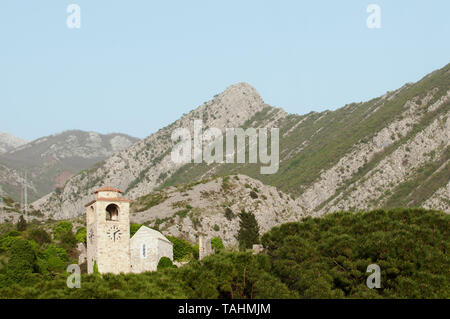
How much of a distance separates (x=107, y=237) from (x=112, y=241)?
0.59 m

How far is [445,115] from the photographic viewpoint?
468 feet

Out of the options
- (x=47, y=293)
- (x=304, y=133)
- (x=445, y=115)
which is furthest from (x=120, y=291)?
(x=304, y=133)

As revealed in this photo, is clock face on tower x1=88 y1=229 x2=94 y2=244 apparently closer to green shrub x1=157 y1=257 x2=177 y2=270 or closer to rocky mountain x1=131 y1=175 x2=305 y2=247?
green shrub x1=157 y1=257 x2=177 y2=270

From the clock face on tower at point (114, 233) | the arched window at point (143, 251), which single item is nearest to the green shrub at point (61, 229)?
the arched window at point (143, 251)

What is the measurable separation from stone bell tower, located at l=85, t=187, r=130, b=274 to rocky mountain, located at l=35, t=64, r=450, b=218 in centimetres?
6659

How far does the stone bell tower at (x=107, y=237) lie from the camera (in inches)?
2260

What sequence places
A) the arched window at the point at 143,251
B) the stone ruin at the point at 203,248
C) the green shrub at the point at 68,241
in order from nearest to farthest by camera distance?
the arched window at the point at 143,251 < the stone ruin at the point at 203,248 < the green shrub at the point at 68,241

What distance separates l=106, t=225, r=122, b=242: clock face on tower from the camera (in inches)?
2293

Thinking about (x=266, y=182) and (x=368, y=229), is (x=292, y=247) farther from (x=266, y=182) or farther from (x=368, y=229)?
(x=266, y=182)

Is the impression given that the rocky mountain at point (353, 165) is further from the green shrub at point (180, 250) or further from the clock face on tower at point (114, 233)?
the clock face on tower at point (114, 233)

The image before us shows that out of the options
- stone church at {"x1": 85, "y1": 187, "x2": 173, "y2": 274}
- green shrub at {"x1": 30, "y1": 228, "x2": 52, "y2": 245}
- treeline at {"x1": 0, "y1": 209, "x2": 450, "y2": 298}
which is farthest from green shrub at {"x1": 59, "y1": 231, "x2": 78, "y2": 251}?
treeline at {"x1": 0, "y1": 209, "x2": 450, "y2": 298}

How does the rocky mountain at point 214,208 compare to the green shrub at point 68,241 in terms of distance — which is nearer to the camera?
the green shrub at point 68,241

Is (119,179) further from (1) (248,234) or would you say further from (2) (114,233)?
(2) (114,233)

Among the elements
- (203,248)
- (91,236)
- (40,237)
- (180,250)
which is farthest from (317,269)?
(40,237)
